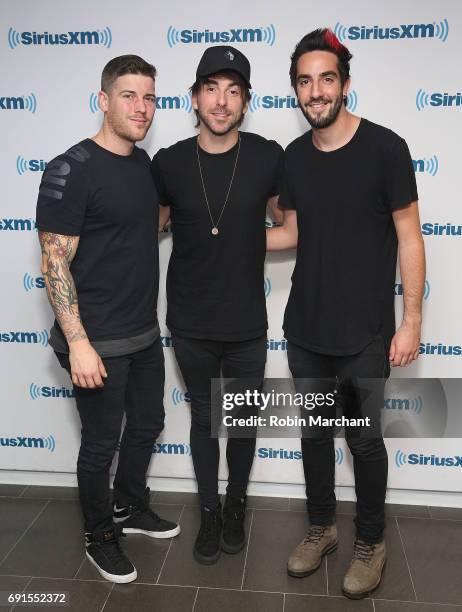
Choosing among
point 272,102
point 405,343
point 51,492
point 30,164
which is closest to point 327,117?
point 272,102

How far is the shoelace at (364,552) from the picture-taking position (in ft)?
7.64

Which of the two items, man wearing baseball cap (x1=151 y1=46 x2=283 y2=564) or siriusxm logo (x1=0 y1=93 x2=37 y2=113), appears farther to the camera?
siriusxm logo (x1=0 y1=93 x2=37 y2=113)

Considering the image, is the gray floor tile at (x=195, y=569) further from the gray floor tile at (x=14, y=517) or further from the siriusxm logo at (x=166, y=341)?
the siriusxm logo at (x=166, y=341)

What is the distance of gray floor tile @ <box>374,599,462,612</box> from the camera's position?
7.20 feet

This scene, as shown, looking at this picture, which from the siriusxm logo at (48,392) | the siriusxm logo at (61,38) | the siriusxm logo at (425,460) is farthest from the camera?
the siriusxm logo at (48,392)

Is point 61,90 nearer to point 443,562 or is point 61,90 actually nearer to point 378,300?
point 378,300

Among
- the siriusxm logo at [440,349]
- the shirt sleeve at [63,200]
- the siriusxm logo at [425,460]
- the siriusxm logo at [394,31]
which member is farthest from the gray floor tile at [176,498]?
the siriusxm logo at [394,31]

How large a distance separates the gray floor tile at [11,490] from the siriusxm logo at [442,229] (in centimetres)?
207

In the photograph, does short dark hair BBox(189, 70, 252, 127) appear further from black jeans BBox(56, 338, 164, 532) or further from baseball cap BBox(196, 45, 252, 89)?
black jeans BBox(56, 338, 164, 532)

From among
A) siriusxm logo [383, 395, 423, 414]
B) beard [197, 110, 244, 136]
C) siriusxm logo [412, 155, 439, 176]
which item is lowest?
siriusxm logo [383, 395, 423, 414]

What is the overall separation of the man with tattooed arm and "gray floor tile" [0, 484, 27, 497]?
2.21 feet

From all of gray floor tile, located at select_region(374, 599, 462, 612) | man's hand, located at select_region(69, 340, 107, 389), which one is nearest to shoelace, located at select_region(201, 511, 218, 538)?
gray floor tile, located at select_region(374, 599, 462, 612)

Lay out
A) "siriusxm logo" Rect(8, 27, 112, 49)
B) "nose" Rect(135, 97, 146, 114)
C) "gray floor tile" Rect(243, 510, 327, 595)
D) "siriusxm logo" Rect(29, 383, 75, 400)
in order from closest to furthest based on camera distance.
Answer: "nose" Rect(135, 97, 146, 114) < "gray floor tile" Rect(243, 510, 327, 595) < "siriusxm logo" Rect(8, 27, 112, 49) < "siriusxm logo" Rect(29, 383, 75, 400)

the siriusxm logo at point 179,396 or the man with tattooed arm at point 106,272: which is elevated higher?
the man with tattooed arm at point 106,272
